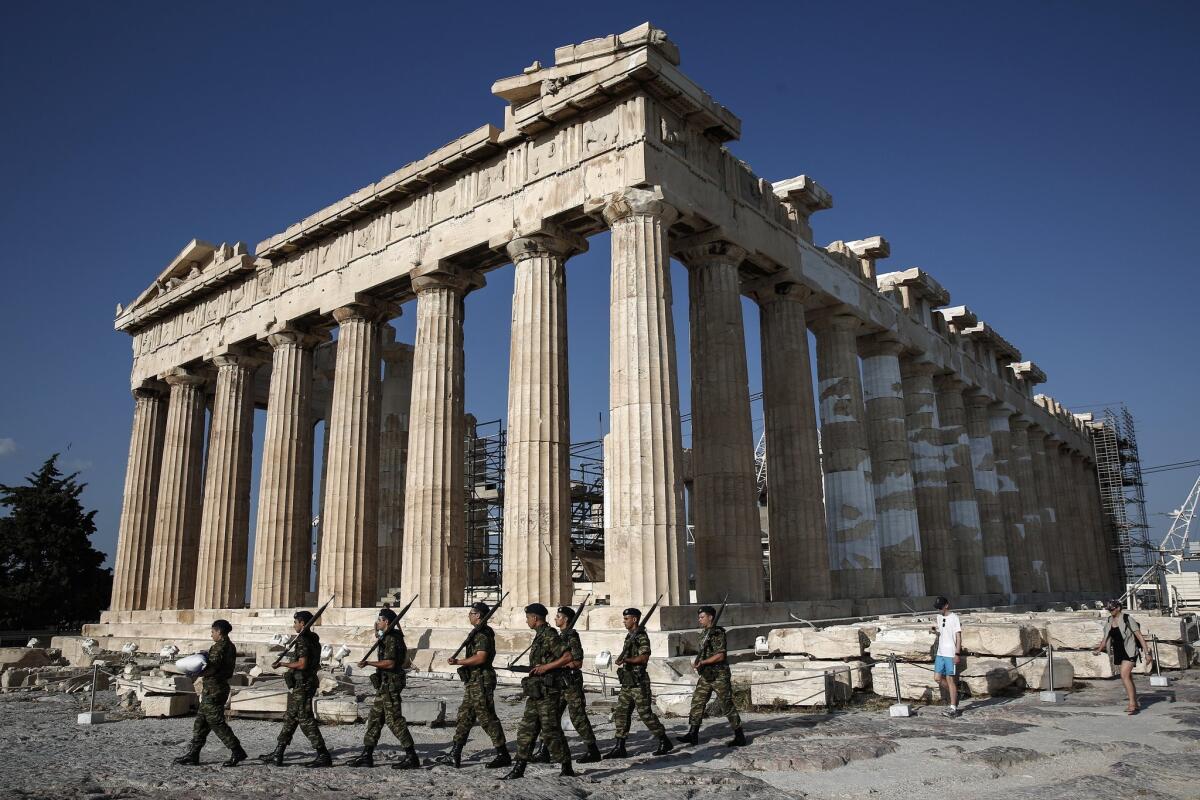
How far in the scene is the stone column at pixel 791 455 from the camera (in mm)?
21734

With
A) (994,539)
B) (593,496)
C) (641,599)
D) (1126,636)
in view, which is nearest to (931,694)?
(1126,636)

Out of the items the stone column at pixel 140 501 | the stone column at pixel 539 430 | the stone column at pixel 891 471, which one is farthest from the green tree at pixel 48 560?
the stone column at pixel 891 471

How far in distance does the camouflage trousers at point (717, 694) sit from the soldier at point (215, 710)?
4.84m

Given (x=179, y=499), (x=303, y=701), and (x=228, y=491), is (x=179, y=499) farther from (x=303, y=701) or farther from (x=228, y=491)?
(x=303, y=701)

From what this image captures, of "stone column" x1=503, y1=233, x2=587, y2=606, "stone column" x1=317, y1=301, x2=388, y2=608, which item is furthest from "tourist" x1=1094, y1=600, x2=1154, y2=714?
"stone column" x1=317, y1=301, x2=388, y2=608

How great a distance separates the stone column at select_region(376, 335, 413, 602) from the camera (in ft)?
93.8

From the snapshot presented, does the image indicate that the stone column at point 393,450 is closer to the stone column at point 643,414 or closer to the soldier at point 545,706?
the stone column at point 643,414

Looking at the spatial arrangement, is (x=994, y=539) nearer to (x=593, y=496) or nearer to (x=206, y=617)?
(x=593, y=496)

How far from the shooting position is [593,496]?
120 feet

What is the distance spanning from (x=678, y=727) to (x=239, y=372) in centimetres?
2177

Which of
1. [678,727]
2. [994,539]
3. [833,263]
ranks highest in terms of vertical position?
[833,263]

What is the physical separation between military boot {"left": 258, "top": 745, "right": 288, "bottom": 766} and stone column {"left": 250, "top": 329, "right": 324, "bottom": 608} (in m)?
16.2

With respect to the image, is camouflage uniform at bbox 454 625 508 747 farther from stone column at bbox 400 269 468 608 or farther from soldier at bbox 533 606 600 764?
stone column at bbox 400 269 468 608

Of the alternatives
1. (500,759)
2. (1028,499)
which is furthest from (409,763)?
(1028,499)
